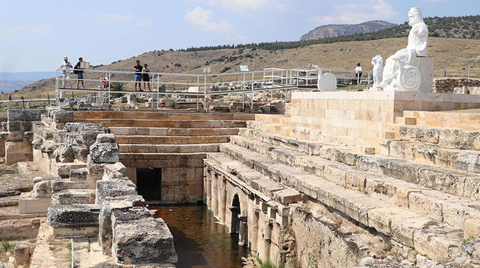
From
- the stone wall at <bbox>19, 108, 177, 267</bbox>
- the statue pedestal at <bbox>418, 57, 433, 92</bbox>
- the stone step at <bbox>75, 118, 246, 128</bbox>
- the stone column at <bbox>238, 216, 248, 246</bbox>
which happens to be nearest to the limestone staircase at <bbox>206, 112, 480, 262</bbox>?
the stone column at <bbox>238, 216, 248, 246</bbox>

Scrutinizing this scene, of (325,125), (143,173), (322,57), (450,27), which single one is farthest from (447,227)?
(450,27)

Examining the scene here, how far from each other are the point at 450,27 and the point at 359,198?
5859 cm

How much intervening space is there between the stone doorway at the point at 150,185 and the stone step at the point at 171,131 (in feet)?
6.13

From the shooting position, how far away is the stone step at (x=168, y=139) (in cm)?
1484

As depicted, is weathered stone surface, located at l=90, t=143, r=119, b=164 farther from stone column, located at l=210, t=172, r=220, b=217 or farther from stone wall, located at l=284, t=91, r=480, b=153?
stone column, located at l=210, t=172, r=220, b=217

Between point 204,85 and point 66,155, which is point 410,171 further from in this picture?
point 204,85

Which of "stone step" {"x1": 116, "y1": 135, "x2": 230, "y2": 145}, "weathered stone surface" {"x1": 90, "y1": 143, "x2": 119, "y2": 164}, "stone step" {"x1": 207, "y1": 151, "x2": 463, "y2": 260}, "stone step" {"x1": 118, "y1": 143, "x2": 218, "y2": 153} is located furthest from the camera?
"stone step" {"x1": 116, "y1": 135, "x2": 230, "y2": 145}

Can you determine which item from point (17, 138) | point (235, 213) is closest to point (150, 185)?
point (17, 138)

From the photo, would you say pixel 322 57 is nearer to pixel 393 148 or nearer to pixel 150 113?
pixel 150 113

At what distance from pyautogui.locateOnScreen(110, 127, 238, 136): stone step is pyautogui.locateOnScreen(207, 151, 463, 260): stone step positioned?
6435 millimetres

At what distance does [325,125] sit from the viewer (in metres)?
11.9

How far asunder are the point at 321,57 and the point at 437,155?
46974mm

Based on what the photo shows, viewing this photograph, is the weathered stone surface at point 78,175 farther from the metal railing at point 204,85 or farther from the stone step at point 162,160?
the metal railing at point 204,85

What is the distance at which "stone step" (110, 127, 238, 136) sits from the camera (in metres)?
15.1
